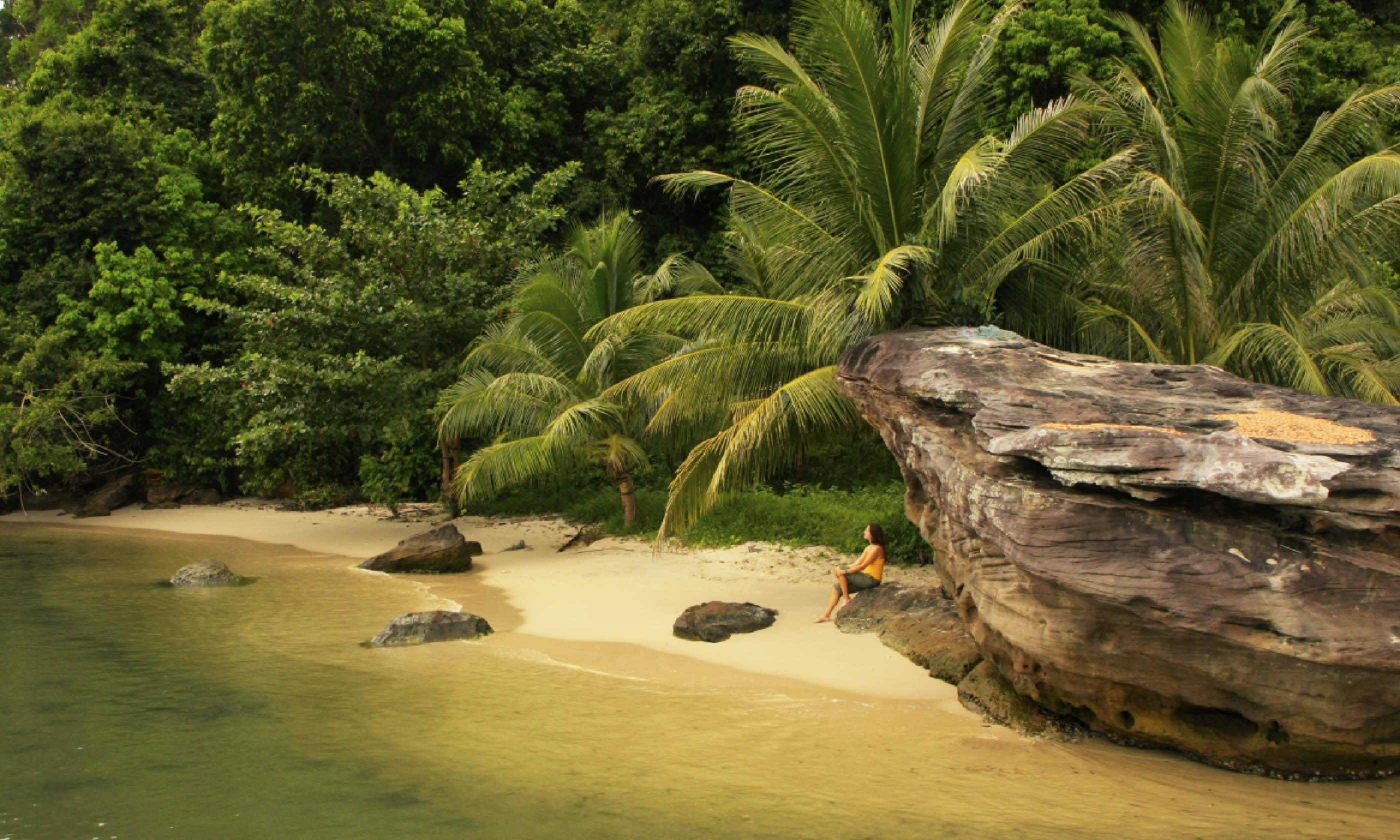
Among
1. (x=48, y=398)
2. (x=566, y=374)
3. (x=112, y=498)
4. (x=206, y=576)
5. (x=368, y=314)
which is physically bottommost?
(x=112, y=498)

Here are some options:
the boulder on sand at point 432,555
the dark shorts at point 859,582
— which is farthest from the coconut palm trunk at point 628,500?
the dark shorts at point 859,582

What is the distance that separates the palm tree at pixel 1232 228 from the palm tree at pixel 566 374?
20.3 ft

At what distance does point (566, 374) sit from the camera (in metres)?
15.4

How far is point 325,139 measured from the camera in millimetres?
Answer: 21766

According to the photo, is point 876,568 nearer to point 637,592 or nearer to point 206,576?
point 637,592

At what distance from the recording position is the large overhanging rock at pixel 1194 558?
596cm

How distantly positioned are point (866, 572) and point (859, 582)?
0.15m

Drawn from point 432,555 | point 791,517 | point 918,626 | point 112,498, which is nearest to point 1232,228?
point 918,626

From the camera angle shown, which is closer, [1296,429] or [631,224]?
[1296,429]

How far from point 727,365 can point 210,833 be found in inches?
253

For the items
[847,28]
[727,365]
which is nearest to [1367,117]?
[847,28]

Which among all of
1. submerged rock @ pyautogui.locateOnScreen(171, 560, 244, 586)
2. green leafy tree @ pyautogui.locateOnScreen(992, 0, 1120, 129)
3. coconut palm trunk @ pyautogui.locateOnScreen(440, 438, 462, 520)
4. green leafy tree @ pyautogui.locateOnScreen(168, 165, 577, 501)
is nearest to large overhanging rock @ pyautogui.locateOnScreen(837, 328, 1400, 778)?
submerged rock @ pyautogui.locateOnScreen(171, 560, 244, 586)

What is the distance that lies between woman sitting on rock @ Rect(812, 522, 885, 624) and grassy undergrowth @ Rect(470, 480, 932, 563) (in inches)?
64.5

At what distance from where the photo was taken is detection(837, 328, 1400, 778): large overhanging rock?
235 inches
